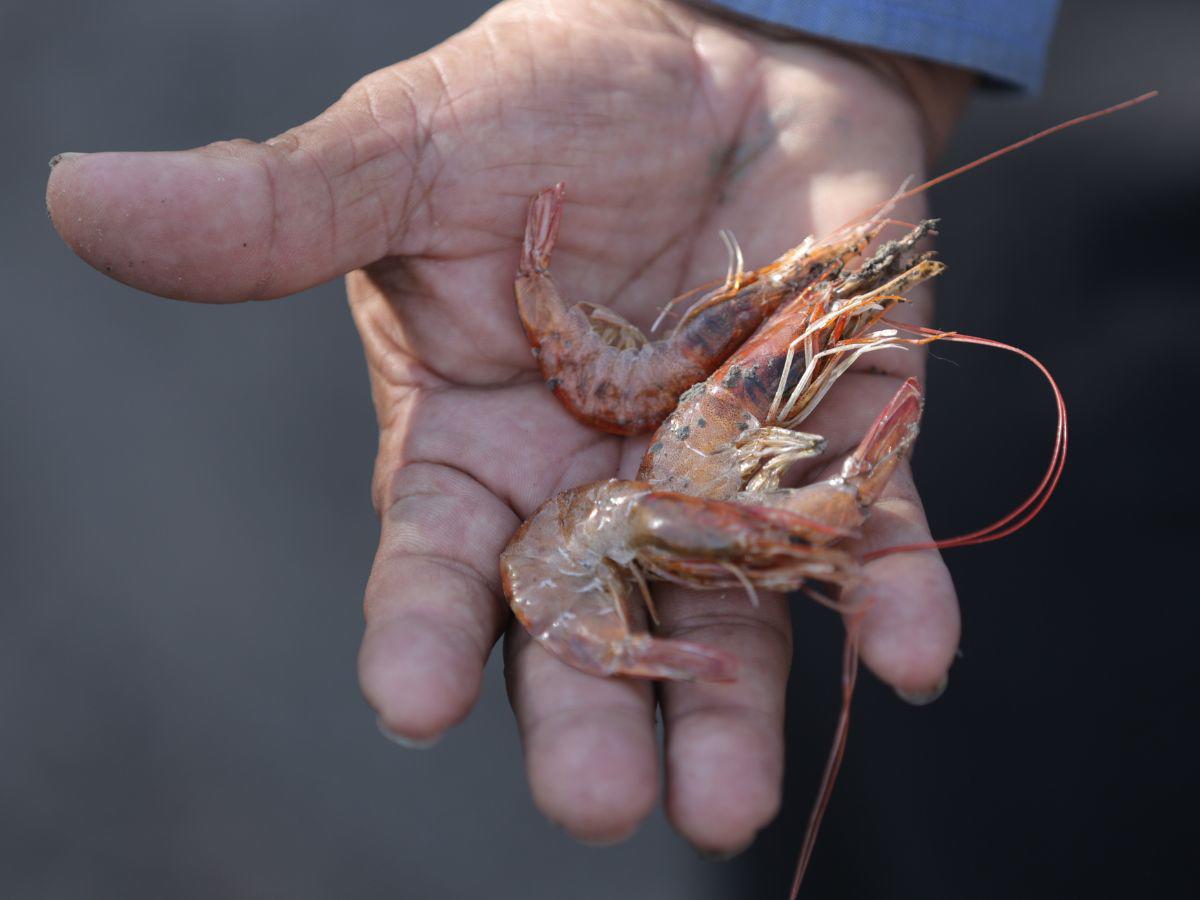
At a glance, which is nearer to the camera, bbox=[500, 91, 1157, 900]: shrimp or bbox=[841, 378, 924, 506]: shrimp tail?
bbox=[500, 91, 1157, 900]: shrimp

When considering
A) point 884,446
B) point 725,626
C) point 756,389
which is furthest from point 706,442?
point 725,626

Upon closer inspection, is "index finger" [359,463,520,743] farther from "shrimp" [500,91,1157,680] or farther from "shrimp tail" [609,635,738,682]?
"shrimp tail" [609,635,738,682]

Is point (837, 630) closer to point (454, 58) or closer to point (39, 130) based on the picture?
point (454, 58)

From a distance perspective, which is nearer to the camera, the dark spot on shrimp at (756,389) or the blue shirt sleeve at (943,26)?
the dark spot on shrimp at (756,389)

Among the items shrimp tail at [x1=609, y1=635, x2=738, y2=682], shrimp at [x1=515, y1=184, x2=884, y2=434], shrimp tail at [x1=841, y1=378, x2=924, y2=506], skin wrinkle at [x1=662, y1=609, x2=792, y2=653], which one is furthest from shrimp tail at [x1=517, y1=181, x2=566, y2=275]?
shrimp tail at [x1=609, y1=635, x2=738, y2=682]

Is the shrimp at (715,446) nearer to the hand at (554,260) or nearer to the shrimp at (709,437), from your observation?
the shrimp at (709,437)

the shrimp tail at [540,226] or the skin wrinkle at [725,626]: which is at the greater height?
the shrimp tail at [540,226]

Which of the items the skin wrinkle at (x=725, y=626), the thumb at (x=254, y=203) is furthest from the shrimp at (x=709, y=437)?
the thumb at (x=254, y=203)
